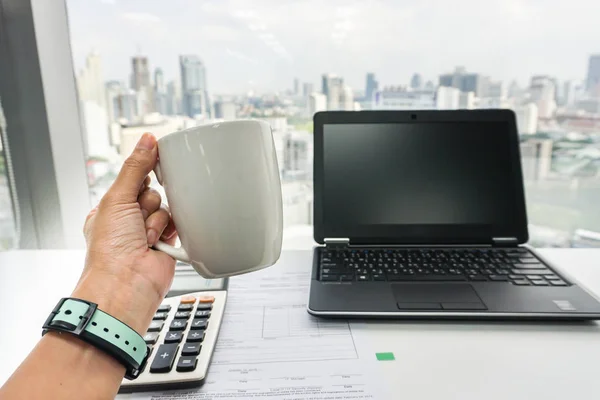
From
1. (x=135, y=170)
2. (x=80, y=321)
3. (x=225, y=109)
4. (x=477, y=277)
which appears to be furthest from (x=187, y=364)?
(x=225, y=109)

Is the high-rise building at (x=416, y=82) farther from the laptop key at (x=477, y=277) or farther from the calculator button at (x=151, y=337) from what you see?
the calculator button at (x=151, y=337)

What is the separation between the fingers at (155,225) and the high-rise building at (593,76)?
1.04m

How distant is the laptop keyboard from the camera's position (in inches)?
26.7

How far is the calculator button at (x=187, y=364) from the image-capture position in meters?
0.48

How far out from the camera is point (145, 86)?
1.04 metres

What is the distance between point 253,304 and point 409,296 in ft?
0.81

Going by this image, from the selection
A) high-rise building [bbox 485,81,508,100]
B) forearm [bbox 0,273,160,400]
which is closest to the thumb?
forearm [bbox 0,273,160,400]

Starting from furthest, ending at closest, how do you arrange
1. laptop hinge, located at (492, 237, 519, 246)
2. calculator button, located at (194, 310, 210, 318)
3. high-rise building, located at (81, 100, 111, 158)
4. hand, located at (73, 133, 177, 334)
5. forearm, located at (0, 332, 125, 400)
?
high-rise building, located at (81, 100, 111, 158)
laptop hinge, located at (492, 237, 519, 246)
calculator button, located at (194, 310, 210, 318)
hand, located at (73, 133, 177, 334)
forearm, located at (0, 332, 125, 400)

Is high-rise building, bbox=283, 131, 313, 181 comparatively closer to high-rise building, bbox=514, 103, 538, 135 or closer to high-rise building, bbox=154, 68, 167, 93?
high-rise building, bbox=154, 68, 167, 93

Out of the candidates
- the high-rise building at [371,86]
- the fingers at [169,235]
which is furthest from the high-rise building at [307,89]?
the fingers at [169,235]

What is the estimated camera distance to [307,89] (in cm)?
102

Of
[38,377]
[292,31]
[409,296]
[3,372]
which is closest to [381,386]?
[409,296]

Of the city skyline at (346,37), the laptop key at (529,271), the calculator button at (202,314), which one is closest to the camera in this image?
the calculator button at (202,314)

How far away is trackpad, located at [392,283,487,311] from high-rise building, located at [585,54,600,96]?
70cm
